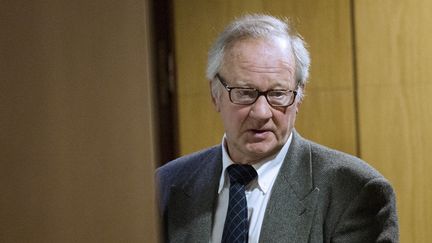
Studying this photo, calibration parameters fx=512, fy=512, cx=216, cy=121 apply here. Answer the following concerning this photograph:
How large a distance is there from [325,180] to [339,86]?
0.79 meters

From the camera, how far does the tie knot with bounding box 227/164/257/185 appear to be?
3.41 feet

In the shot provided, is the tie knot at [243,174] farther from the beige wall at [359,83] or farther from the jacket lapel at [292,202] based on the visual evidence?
the beige wall at [359,83]

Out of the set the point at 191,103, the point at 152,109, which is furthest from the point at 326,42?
the point at 152,109

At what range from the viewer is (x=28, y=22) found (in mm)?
271

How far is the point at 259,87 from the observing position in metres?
0.99

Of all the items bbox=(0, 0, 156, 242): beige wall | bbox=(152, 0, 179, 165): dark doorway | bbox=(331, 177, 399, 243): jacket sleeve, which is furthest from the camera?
bbox=(152, 0, 179, 165): dark doorway

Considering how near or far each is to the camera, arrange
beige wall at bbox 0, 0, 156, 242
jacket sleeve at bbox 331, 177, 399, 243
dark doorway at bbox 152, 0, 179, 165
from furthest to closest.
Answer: dark doorway at bbox 152, 0, 179, 165, jacket sleeve at bbox 331, 177, 399, 243, beige wall at bbox 0, 0, 156, 242

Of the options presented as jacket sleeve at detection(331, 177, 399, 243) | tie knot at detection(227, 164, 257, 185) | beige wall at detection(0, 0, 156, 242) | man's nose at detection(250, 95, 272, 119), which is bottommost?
jacket sleeve at detection(331, 177, 399, 243)

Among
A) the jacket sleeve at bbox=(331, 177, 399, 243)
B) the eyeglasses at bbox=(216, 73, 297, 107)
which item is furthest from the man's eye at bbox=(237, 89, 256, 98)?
the jacket sleeve at bbox=(331, 177, 399, 243)

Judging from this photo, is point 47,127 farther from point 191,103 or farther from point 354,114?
point 354,114

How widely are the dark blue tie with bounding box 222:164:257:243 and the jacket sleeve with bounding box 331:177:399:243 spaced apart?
0.17 metres

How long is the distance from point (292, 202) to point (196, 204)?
19 cm

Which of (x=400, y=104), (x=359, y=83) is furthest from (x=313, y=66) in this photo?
(x=400, y=104)

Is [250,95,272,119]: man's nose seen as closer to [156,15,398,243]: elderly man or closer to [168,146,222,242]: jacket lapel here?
[156,15,398,243]: elderly man
